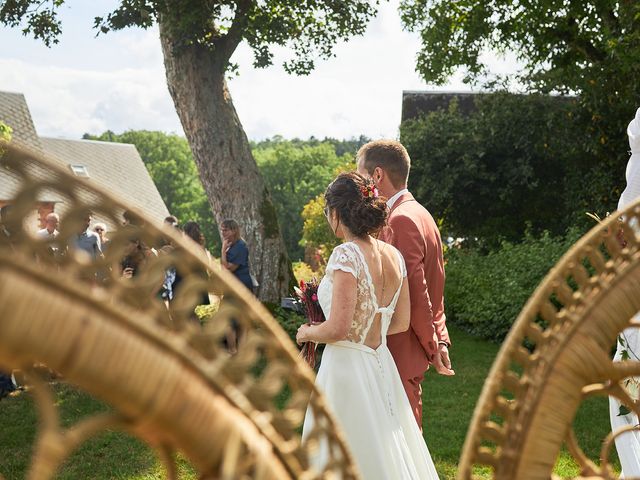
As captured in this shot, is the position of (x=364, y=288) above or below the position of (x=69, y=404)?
above

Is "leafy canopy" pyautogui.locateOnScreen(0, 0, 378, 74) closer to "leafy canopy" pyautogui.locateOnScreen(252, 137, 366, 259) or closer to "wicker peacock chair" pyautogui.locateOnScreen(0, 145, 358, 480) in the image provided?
"wicker peacock chair" pyautogui.locateOnScreen(0, 145, 358, 480)

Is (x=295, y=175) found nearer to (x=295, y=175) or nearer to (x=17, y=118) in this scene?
(x=295, y=175)

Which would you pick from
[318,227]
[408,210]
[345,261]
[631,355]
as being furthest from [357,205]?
[318,227]

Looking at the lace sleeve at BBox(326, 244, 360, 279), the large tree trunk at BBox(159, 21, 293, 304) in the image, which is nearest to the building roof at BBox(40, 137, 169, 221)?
the large tree trunk at BBox(159, 21, 293, 304)

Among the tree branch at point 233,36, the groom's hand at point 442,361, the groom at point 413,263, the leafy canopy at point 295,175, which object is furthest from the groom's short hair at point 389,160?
the leafy canopy at point 295,175

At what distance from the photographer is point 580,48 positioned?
12.7 meters

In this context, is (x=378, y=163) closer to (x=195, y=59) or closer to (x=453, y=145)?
(x=195, y=59)

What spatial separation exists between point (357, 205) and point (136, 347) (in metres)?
2.55

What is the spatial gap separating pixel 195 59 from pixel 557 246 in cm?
606

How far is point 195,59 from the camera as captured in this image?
1148 cm

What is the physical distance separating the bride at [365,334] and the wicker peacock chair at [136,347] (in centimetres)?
224

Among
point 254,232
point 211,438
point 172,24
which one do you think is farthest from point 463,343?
point 211,438

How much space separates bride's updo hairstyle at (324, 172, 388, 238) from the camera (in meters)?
3.45

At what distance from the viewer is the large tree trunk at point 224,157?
457 inches
